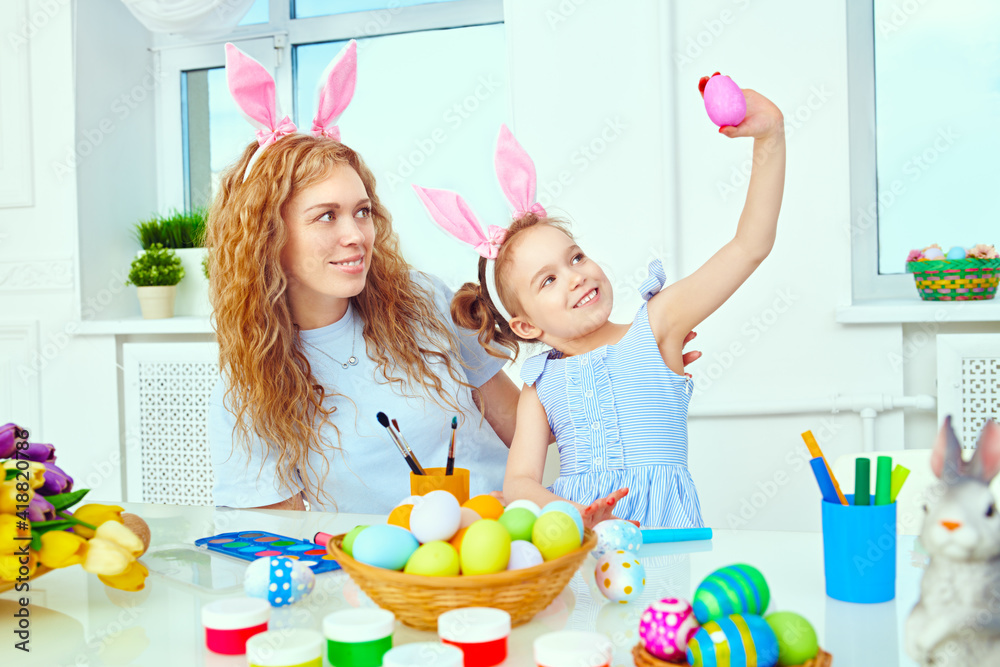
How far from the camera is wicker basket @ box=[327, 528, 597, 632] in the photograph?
2.05 feet

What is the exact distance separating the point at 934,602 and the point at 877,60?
2014mm

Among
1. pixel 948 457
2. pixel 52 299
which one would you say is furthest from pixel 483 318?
pixel 52 299

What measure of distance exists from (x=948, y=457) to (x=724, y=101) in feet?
2.27

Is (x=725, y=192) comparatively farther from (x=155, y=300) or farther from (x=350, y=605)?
(x=155, y=300)

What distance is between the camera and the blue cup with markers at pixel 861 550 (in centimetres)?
68

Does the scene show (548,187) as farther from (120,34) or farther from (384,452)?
(120,34)

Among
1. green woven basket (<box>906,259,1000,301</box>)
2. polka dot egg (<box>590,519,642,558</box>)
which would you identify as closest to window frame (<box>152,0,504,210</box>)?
green woven basket (<box>906,259,1000,301</box>)

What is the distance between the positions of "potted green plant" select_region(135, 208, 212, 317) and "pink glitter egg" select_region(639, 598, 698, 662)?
234cm

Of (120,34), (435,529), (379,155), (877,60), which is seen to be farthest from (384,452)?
(120,34)

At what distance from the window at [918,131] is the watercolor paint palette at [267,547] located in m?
1.76

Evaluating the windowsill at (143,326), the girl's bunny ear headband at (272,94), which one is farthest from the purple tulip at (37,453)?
the windowsill at (143,326)

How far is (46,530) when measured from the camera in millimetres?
751

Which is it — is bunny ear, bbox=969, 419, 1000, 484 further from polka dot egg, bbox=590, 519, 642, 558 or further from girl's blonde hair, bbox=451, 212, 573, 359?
girl's blonde hair, bbox=451, 212, 573, 359

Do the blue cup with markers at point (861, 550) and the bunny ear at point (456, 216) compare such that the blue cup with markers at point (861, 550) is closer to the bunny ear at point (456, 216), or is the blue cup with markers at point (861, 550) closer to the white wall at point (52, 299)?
the bunny ear at point (456, 216)
